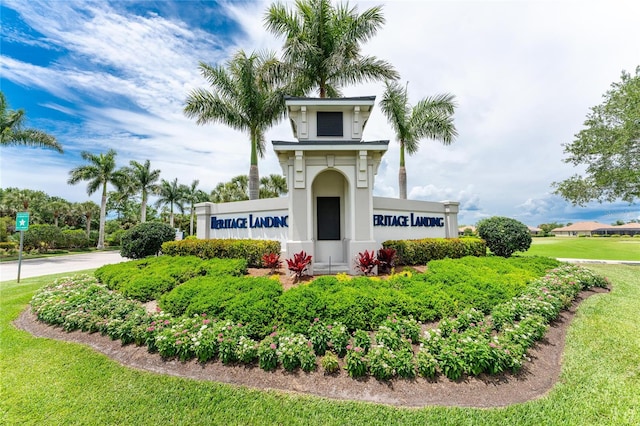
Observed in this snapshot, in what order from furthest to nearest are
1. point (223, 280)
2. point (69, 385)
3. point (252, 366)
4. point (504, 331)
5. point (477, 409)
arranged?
1. point (223, 280)
2. point (504, 331)
3. point (252, 366)
4. point (69, 385)
5. point (477, 409)

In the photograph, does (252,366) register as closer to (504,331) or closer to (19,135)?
(504,331)

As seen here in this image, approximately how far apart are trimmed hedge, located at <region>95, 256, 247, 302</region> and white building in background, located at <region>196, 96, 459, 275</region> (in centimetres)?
240

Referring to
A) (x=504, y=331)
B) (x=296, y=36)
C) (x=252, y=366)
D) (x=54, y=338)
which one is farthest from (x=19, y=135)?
(x=504, y=331)

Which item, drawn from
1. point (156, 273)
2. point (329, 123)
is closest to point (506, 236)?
point (329, 123)

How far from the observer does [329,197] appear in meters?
11.3

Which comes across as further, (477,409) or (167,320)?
(167,320)

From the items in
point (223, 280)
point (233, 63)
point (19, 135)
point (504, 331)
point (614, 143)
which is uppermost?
point (233, 63)

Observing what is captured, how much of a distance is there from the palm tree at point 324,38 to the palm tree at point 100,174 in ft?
103

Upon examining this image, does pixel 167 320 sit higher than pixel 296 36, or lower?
lower

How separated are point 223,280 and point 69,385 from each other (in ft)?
11.8

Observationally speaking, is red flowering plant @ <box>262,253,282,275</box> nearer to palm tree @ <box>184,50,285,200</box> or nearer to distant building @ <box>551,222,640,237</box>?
palm tree @ <box>184,50,285,200</box>

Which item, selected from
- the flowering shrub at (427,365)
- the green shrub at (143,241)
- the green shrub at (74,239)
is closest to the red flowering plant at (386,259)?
the flowering shrub at (427,365)

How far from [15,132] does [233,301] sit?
31.8 metres

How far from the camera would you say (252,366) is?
14.8 ft
